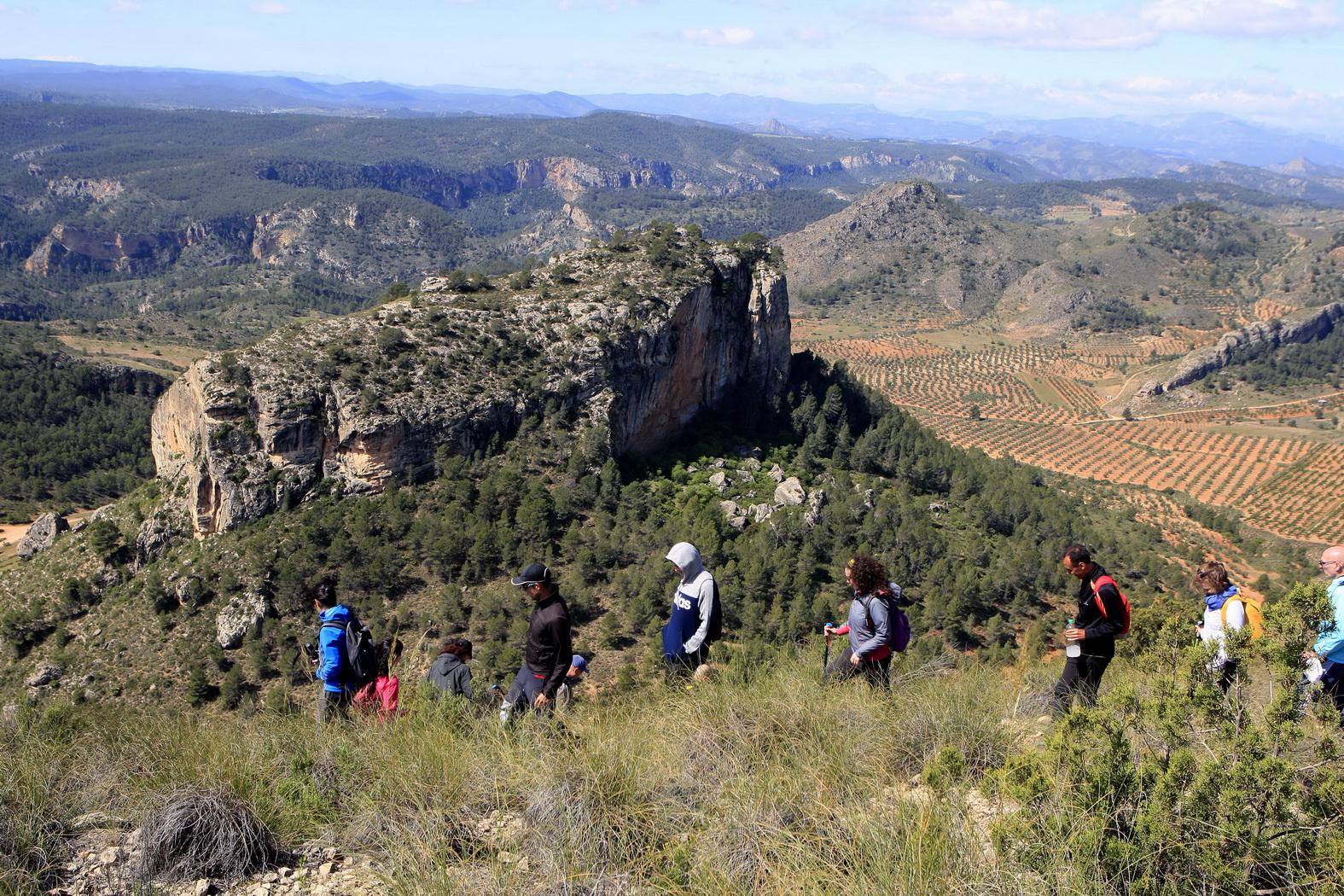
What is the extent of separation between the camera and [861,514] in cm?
3055

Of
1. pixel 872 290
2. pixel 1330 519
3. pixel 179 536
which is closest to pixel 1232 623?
pixel 179 536

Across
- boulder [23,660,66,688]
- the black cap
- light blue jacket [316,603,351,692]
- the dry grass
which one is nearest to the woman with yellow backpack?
the black cap

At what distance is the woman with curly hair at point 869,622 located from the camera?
706 centimetres

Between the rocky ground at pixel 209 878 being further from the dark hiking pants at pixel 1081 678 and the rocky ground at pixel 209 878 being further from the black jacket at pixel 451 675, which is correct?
the dark hiking pants at pixel 1081 678

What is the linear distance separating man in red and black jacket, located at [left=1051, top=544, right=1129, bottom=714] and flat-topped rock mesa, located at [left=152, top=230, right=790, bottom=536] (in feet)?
84.1

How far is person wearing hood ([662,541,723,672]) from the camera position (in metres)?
7.29

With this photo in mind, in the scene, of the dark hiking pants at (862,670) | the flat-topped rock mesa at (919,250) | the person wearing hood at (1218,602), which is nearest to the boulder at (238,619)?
the dark hiking pants at (862,670)

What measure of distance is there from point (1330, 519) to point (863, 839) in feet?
227

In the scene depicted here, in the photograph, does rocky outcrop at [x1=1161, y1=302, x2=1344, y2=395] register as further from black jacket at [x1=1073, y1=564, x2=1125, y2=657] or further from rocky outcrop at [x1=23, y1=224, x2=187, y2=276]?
rocky outcrop at [x1=23, y1=224, x2=187, y2=276]

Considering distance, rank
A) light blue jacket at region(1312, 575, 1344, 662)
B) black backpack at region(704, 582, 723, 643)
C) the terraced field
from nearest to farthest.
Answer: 1. light blue jacket at region(1312, 575, 1344, 662)
2. black backpack at region(704, 582, 723, 643)
3. the terraced field

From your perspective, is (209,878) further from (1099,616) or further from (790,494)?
(790,494)

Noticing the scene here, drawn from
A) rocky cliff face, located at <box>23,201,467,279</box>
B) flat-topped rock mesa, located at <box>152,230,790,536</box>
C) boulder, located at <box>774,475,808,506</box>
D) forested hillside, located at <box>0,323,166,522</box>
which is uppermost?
rocky cliff face, located at <box>23,201,467,279</box>

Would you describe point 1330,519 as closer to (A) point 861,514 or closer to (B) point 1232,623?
(A) point 861,514

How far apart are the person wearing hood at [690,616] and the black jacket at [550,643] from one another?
3.66 ft
